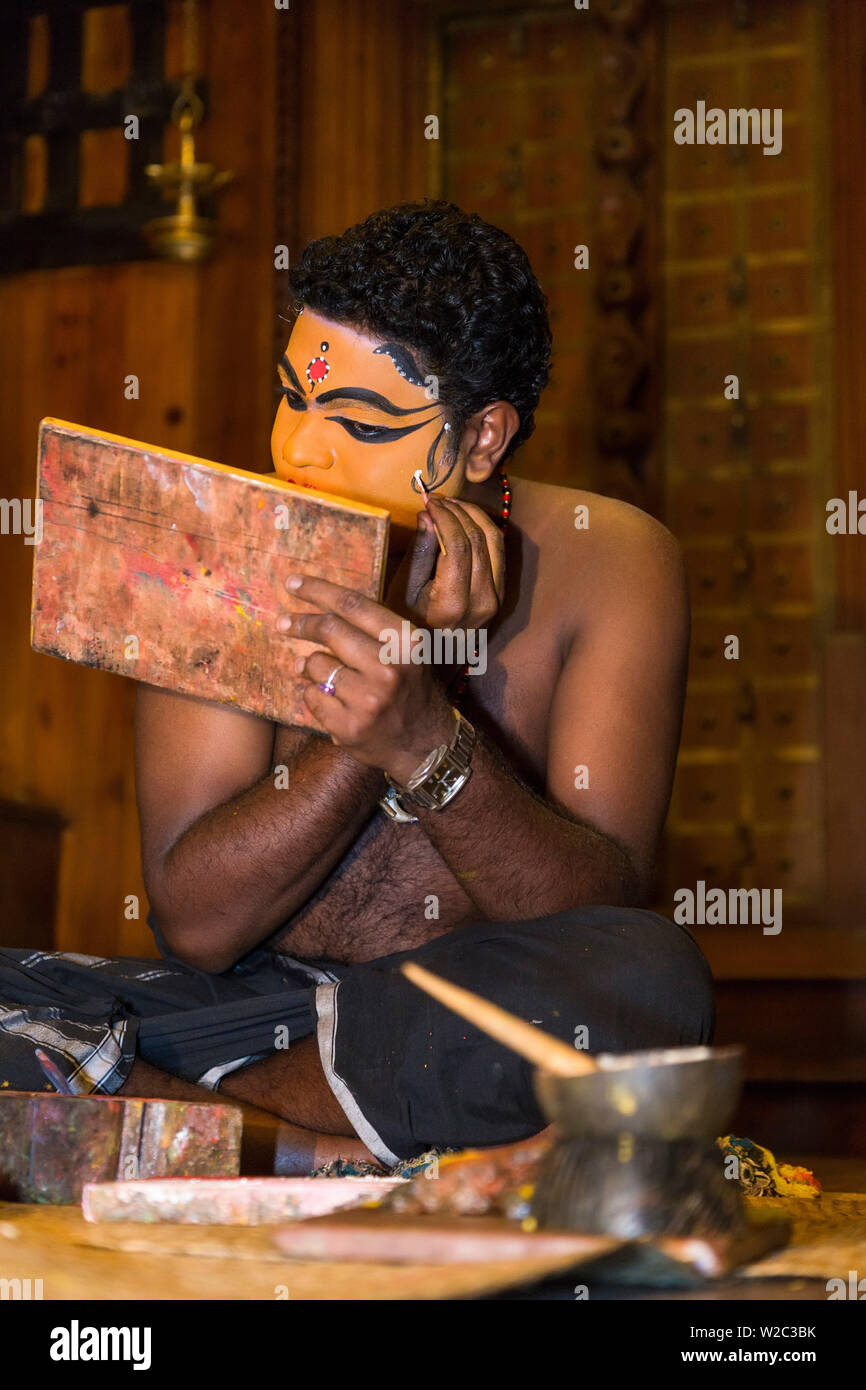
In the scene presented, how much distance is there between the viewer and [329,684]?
152 cm

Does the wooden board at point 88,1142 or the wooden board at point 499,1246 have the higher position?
the wooden board at point 499,1246

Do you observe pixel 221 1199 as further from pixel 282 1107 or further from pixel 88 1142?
pixel 282 1107

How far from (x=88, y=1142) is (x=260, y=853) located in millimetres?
506

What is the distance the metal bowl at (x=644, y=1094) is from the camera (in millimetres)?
964

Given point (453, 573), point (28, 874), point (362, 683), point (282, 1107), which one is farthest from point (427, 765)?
point (28, 874)

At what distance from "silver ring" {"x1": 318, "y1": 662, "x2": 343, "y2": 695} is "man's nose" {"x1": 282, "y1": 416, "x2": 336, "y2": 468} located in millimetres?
541

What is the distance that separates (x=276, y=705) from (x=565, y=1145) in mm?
787

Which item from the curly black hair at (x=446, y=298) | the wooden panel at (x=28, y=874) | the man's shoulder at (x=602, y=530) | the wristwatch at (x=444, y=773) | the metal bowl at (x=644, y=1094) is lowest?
the wooden panel at (x=28, y=874)

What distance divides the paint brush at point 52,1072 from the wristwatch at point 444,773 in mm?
529

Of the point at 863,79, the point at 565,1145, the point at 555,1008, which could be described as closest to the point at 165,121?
the point at 863,79

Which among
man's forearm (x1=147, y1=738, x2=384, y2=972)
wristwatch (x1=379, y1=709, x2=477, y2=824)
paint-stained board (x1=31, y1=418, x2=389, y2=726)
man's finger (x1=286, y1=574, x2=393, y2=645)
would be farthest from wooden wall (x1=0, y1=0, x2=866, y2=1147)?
man's finger (x1=286, y1=574, x2=393, y2=645)

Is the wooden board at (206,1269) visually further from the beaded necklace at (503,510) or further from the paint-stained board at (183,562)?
the beaded necklace at (503,510)

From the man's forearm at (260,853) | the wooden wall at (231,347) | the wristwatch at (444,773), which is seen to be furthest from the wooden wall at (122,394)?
the wristwatch at (444,773)
